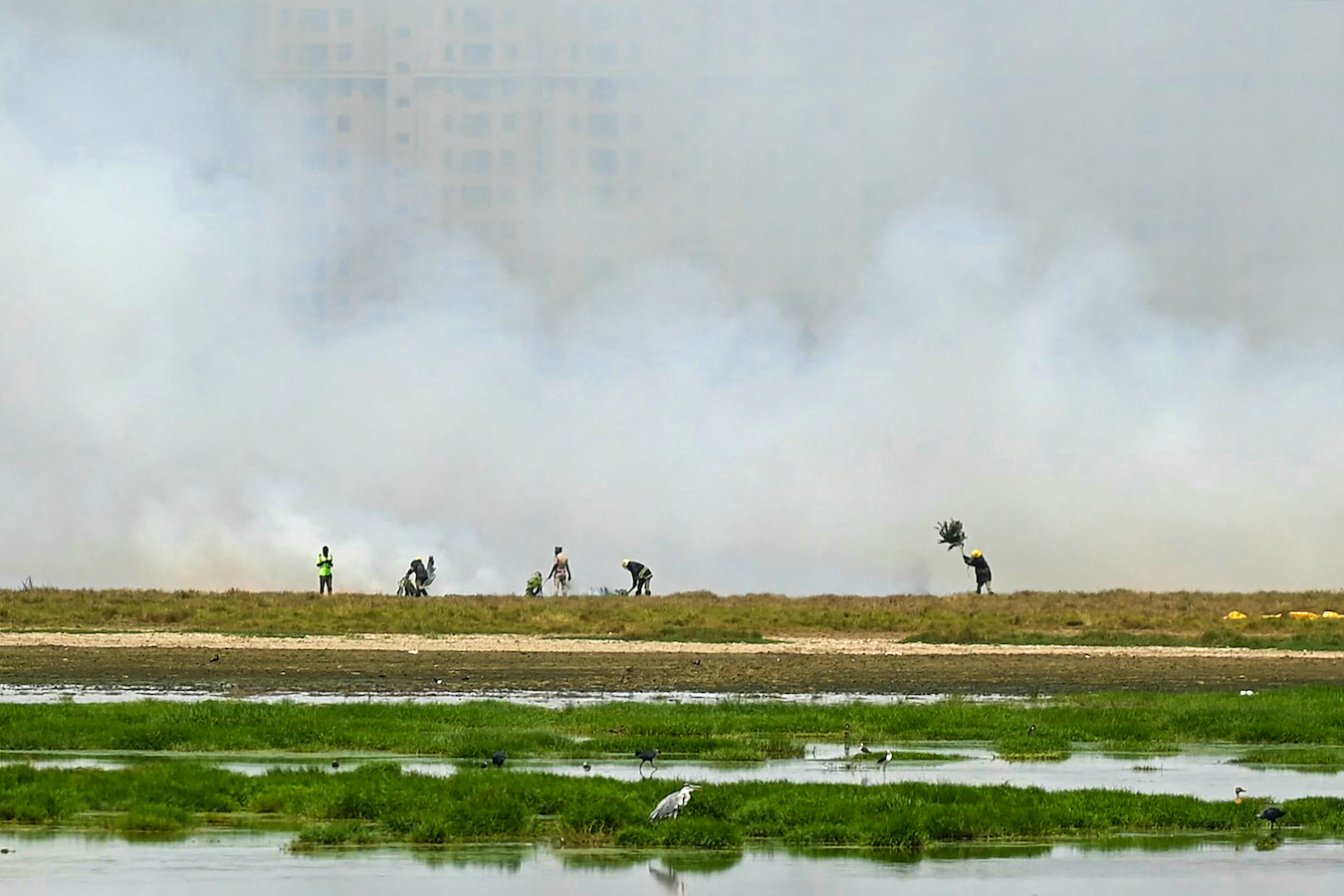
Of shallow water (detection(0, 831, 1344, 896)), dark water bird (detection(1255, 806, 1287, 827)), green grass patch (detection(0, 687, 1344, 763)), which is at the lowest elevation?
shallow water (detection(0, 831, 1344, 896))

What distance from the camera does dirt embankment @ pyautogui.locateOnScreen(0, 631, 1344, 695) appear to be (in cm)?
4322

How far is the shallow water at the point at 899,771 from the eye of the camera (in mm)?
25781

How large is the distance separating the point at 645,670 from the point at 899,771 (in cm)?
2057

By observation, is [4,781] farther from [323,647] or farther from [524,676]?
[323,647]

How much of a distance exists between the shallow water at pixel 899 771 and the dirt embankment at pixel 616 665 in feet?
42.0

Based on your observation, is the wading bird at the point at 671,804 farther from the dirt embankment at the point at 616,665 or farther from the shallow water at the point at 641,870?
the dirt embankment at the point at 616,665

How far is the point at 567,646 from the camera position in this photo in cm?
5400

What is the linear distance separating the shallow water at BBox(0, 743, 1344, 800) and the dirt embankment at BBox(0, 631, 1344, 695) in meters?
12.8

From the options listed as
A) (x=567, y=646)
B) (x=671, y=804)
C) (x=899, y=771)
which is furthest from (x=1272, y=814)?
(x=567, y=646)

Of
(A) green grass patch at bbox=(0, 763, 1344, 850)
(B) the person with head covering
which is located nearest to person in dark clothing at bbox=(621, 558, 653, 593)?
(B) the person with head covering

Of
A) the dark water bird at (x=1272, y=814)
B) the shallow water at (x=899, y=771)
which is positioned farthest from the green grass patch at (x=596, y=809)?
the shallow water at (x=899, y=771)

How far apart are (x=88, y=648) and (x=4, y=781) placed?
2945 cm

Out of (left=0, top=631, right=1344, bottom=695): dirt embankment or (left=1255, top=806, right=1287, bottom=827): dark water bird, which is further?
(left=0, top=631, right=1344, bottom=695): dirt embankment

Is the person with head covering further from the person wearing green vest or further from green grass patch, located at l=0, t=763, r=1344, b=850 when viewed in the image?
green grass patch, located at l=0, t=763, r=1344, b=850
